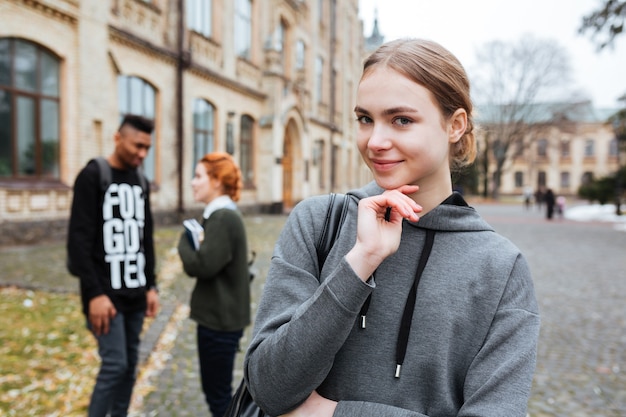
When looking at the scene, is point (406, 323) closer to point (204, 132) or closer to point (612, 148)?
point (204, 132)

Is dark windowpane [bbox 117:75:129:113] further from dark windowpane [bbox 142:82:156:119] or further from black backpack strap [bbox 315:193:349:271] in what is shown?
black backpack strap [bbox 315:193:349:271]

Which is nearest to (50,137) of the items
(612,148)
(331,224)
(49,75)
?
(49,75)


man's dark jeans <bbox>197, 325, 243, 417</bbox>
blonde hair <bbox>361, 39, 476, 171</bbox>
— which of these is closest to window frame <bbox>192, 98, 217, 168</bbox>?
man's dark jeans <bbox>197, 325, 243, 417</bbox>

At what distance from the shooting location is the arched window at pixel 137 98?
1467 cm

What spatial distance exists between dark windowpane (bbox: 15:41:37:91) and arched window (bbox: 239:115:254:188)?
1104 cm

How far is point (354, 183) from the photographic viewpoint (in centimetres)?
4072

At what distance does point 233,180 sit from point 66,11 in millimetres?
10987

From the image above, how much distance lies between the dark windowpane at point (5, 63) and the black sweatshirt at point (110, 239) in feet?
31.6

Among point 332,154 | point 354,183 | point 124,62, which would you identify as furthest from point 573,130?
point 124,62

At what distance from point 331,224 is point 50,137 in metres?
12.7

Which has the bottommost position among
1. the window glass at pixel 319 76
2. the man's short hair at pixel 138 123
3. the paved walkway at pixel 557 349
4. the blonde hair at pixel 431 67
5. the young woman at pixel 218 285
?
the paved walkway at pixel 557 349

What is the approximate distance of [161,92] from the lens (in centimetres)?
1641

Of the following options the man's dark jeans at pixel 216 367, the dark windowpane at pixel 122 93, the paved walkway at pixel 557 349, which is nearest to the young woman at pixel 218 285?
the man's dark jeans at pixel 216 367

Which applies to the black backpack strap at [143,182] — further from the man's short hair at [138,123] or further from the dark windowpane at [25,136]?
the dark windowpane at [25,136]
